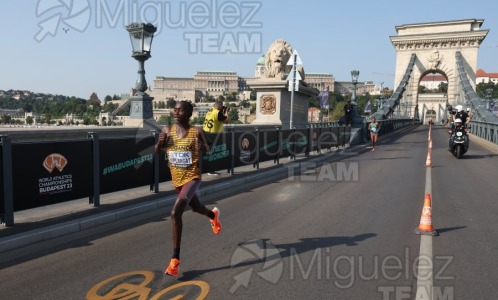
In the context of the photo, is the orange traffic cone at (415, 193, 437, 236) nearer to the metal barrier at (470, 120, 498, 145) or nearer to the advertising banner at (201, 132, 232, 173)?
the advertising banner at (201, 132, 232, 173)

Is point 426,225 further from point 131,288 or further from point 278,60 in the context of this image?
point 278,60

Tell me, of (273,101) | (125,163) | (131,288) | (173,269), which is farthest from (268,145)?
(131,288)

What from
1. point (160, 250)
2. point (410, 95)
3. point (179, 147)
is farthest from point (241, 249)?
point (410, 95)

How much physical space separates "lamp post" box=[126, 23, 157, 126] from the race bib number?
7690mm

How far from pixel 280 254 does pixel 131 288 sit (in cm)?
192

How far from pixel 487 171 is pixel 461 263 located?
9.98 m

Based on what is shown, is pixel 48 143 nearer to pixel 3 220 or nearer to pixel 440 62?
pixel 3 220

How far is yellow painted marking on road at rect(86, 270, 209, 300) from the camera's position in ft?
12.8

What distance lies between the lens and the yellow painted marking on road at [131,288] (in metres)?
3.91

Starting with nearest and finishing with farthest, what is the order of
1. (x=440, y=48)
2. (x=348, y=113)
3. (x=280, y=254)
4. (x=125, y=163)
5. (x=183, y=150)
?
(x=183, y=150), (x=280, y=254), (x=125, y=163), (x=348, y=113), (x=440, y=48)

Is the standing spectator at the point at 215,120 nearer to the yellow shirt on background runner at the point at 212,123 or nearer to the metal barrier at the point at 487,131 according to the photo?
the yellow shirt on background runner at the point at 212,123

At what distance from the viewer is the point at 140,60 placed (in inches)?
475

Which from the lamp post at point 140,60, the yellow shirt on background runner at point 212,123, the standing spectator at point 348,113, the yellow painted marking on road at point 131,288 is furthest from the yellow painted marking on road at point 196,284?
the standing spectator at point 348,113

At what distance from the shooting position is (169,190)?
9.01 metres
